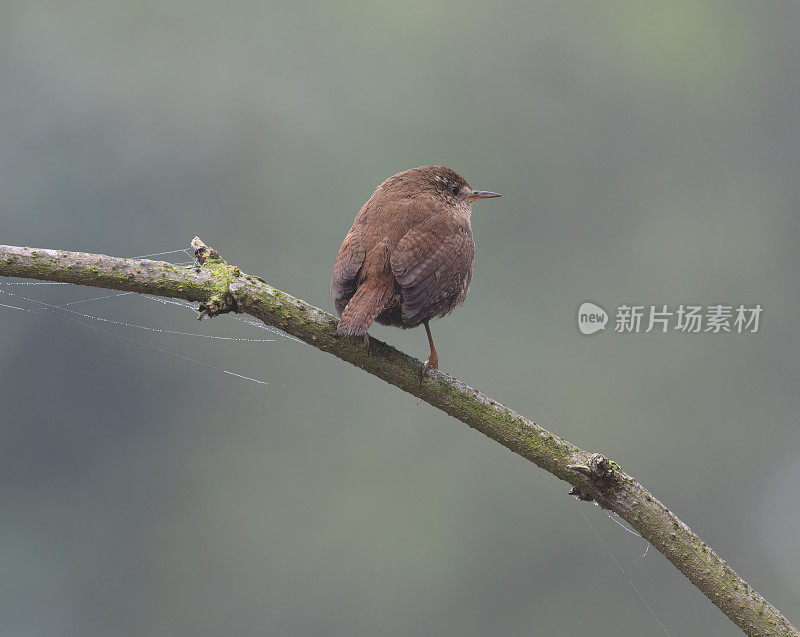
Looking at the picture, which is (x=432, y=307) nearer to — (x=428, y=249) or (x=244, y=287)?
(x=428, y=249)

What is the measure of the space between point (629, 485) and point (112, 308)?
12613 mm

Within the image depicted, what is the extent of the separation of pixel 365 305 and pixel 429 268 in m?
0.32

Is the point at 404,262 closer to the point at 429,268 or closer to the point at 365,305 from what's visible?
the point at 429,268

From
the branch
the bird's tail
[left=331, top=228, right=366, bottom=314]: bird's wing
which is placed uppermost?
[left=331, top=228, right=366, bottom=314]: bird's wing

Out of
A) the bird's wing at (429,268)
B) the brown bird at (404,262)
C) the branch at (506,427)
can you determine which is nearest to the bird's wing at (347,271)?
the brown bird at (404,262)

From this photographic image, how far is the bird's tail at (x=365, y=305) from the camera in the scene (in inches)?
98.0

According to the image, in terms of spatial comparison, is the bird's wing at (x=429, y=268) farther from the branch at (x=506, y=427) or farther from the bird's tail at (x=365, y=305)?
the branch at (x=506, y=427)

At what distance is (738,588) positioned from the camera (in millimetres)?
2414

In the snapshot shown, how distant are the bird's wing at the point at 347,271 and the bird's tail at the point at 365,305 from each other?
5 centimetres

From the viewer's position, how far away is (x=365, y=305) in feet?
8.90

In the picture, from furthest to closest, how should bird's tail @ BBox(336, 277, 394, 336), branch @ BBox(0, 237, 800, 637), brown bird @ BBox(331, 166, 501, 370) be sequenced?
1. brown bird @ BBox(331, 166, 501, 370)
2. bird's tail @ BBox(336, 277, 394, 336)
3. branch @ BBox(0, 237, 800, 637)

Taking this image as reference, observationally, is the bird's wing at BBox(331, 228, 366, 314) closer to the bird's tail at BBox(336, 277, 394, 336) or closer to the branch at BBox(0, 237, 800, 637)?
the bird's tail at BBox(336, 277, 394, 336)

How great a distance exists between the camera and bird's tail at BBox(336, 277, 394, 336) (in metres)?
2.49

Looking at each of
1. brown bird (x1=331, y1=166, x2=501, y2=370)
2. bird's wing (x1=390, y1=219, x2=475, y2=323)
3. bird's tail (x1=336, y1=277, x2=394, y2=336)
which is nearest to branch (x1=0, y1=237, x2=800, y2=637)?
bird's tail (x1=336, y1=277, x2=394, y2=336)
